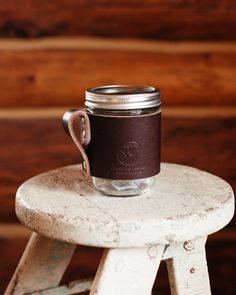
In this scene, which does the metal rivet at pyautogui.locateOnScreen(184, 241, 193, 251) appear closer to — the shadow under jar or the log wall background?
the shadow under jar

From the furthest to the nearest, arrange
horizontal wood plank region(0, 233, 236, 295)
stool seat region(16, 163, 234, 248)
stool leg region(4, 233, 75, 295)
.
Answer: horizontal wood plank region(0, 233, 236, 295), stool leg region(4, 233, 75, 295), stool seat region(16, 163, 234, 248)

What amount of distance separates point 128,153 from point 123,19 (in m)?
0.60

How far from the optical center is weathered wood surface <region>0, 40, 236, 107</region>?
52.7 inches

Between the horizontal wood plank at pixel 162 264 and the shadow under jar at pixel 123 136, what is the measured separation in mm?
654

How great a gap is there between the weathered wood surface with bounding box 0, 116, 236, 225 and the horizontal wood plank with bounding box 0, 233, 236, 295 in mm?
175

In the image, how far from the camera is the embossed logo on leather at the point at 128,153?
2.64 feet

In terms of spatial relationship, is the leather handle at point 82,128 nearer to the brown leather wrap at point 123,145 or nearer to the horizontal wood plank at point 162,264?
the brown leather wrap at point 123,145

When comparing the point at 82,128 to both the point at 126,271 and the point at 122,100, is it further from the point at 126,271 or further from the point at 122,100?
the point at 126,271

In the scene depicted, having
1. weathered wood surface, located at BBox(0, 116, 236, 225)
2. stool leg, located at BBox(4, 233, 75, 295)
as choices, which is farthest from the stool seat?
weathered wood surface, located at BBox(0, 116, 236, 225)

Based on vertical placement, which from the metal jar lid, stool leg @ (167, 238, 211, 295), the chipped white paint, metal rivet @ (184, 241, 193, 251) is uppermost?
the metal jar lid

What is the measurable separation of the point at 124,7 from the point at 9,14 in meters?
0.27

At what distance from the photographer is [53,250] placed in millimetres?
926

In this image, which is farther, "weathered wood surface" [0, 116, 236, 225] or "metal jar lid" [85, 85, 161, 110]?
"weathered wood surface" [0, 116, 236, 225]

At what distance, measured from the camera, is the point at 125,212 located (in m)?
0.76
